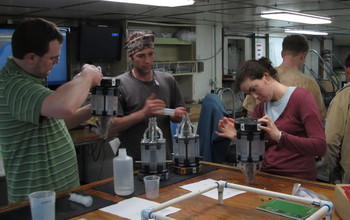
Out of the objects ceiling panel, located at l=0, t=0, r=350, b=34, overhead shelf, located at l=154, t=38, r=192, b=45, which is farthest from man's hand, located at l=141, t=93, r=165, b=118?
overhead shelf, located at l=154, t=38, r=192, b=45

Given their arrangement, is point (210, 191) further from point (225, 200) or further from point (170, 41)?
point (170, 41)

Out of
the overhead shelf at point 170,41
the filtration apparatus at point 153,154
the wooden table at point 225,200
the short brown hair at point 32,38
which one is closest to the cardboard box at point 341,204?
the wooden table at point 225,200

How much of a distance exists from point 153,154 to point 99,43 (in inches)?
111

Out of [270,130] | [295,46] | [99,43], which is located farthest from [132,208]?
[99,43]

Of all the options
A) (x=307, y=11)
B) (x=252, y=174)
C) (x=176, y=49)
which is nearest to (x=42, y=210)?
(x=252, y=174)

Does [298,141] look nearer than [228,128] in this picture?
Yes

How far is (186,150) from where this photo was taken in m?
2.09

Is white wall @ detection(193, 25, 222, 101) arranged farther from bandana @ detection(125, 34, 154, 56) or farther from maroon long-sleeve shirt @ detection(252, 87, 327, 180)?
maroon long-sleeve shirt @ detection(252, 87, 327, 180)

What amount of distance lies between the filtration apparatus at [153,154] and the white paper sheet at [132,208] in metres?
0.31

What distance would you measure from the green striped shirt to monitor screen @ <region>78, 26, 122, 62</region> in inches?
105

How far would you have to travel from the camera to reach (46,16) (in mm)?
4238

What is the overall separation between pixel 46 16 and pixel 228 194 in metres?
3.33

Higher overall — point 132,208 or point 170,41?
point 170,41

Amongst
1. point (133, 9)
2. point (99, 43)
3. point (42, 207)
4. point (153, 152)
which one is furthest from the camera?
point (99, 43)
